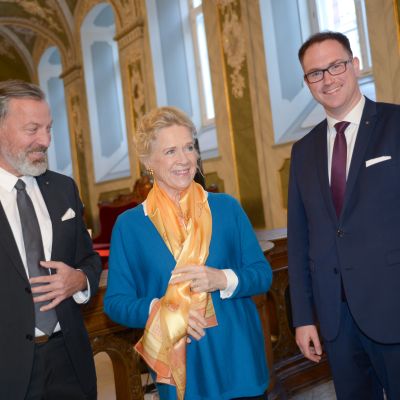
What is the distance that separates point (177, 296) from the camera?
5.30ft

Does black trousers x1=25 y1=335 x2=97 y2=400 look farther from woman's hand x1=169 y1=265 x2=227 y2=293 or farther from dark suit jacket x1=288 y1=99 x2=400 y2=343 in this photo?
dark suit jacket x1=288 y1=99 x2=400 y2=343

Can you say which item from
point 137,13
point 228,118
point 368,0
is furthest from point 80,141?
point 368,0

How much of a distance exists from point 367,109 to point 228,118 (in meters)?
5.67

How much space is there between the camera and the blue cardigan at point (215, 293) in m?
1.67

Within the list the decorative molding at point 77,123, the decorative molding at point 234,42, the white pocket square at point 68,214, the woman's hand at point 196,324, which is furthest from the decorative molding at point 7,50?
the woman's hand at point 196,324

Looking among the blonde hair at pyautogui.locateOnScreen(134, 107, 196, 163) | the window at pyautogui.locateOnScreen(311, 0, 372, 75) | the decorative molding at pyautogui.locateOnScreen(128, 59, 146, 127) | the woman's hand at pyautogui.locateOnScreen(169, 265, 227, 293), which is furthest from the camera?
the decorative molding at pyautogui.locateOnScreen(128, 59, 146, 127)

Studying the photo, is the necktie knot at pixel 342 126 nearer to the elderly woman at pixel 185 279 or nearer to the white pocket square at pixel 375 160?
the white pocket square at pixel 375 160

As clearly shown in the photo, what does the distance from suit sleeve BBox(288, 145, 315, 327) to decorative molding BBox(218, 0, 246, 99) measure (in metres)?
5.43

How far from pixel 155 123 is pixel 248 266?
58cm

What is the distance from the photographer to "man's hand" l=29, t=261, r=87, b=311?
5.71 feet

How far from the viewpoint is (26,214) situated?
72.3 inches

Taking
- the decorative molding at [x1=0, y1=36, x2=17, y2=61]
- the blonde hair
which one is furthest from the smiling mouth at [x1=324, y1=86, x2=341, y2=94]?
the decorative molding at [x1=0, y1=36, x2=17, y2=61]

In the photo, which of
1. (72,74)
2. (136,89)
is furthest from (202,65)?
(72,74)

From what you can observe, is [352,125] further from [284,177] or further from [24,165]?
[284,177]
